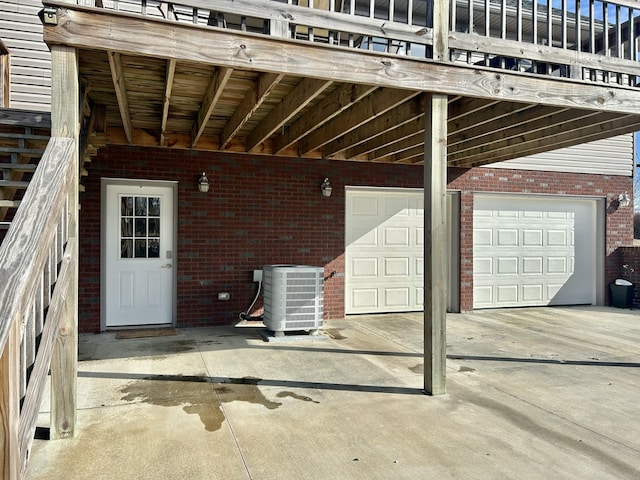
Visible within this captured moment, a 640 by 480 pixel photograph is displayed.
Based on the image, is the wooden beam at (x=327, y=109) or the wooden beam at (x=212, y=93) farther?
the wooden beam at (x=327, y=109)

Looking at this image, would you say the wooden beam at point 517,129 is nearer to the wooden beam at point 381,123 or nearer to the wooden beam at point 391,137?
the wooden beam at point 391,137

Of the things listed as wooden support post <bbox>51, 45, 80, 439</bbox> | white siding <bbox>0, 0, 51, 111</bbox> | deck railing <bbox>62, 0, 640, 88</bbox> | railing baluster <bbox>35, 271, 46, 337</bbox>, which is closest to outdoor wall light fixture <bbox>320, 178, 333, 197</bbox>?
deck railing <bbox>62, 0, 640, 88</bbox>

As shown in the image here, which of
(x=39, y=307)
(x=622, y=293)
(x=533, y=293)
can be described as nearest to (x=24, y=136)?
(x=39, y=307)

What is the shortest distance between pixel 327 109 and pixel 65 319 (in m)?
3.13

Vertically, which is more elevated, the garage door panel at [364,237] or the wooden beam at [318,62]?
the wooden beam at [318,62]

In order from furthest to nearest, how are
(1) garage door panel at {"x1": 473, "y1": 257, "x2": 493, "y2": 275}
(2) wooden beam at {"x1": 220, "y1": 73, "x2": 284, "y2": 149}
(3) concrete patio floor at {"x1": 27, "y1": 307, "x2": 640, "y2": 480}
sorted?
(1) garage door panel at {"x1": 473, "y1": 257, "x2": 493, "y2": 275} < (2) wooden beam at {"x1": 220, "y1": 73, "x2": 284, "y2": 149} < (3) concrete patio floor at {"x1": 27, "y1": 307, "x2": 640, "y2": 480}

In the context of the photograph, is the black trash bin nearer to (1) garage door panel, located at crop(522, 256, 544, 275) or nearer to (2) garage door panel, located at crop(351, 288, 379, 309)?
(1) garage door panel, located at crop(522, 256, 544, 275)

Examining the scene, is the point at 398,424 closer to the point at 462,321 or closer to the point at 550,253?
the point at 462,321

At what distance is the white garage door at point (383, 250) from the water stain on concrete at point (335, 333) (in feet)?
3.43

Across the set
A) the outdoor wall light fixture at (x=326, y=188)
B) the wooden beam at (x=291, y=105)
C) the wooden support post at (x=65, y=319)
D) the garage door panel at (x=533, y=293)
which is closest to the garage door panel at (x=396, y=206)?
the outdoor wall light fixture at (x=326, y=188)

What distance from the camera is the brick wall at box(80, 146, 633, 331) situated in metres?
6.21

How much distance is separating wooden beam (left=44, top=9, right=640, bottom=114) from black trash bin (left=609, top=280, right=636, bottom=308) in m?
5.49

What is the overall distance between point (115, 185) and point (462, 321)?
18.5 feet

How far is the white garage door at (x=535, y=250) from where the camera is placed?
27.4ft
